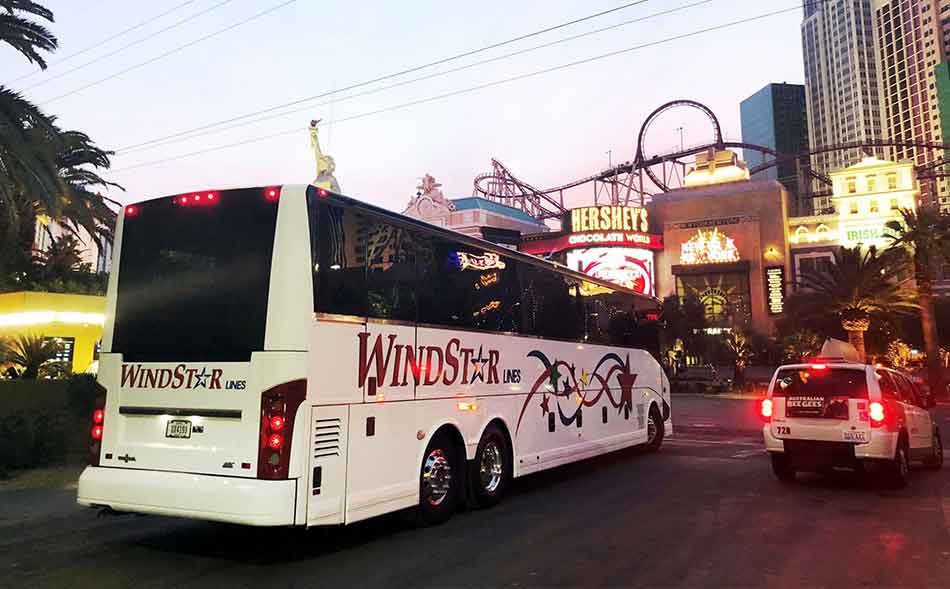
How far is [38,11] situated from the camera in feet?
49.0

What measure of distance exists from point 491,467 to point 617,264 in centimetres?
5910

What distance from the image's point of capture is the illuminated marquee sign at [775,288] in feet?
204

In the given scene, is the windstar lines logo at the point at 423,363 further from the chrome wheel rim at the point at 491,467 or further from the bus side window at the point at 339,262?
the chrome wheel rim at the point at 491,467

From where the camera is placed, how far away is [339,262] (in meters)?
6.20

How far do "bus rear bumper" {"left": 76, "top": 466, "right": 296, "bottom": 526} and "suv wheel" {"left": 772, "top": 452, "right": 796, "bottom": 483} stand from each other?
26.2ft

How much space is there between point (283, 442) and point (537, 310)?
201 inches

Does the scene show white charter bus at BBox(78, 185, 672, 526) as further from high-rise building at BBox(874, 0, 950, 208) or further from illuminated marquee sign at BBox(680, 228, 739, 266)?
high-rise building at BBox(874, 0, 950, 208)

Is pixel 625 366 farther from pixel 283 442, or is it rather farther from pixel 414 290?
pixel 283 442

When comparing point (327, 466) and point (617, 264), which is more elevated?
point (617, 264)

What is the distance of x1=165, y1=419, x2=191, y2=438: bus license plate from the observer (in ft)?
19.3

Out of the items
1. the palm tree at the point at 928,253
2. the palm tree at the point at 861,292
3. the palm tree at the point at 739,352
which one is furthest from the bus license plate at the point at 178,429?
A: the palm tree at the point at 739,352

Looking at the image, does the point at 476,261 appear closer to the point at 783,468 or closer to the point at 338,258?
the point at 338,258

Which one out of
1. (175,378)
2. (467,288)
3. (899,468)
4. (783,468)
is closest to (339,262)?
(175,378)

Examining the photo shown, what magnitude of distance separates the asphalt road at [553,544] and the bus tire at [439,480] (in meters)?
0.21
